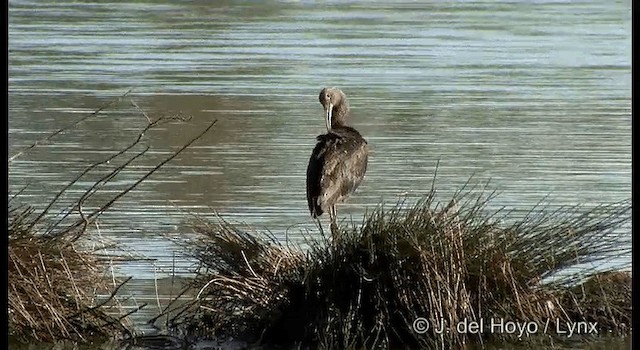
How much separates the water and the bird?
215 millimetres

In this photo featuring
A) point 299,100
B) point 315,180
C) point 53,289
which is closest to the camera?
point 53,289

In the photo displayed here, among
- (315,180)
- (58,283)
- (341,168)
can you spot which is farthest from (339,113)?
(58,283)

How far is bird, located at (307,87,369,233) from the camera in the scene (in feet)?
30.4

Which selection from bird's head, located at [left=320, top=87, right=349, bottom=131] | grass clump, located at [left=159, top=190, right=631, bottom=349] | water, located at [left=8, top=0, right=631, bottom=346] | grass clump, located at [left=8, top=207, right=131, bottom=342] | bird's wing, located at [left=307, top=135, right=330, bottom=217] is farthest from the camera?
water, located at [left=8, top=0, right=631, bottom=346]

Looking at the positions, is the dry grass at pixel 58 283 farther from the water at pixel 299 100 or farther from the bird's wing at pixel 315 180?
the bird's wing at pixel 315 180

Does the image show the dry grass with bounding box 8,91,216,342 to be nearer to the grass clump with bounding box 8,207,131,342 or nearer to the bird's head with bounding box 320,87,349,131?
the grass clump with bounding box 8,207,131,342

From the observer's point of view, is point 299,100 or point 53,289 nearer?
point 53,289

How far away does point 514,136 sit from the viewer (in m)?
12.7

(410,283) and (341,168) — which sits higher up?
(341,168)

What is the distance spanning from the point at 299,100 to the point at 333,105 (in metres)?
3.25

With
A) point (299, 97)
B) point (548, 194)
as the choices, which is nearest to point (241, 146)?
point (299, 97)

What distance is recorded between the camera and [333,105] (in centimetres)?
1039

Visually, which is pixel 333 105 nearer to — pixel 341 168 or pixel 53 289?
pixel 341 168

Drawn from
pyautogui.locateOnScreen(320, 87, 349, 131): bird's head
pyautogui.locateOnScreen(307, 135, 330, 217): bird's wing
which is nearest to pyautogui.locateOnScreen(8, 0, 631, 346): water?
pyautogui.locateOnScreen(307, 135, 330, 217): bird's wing
